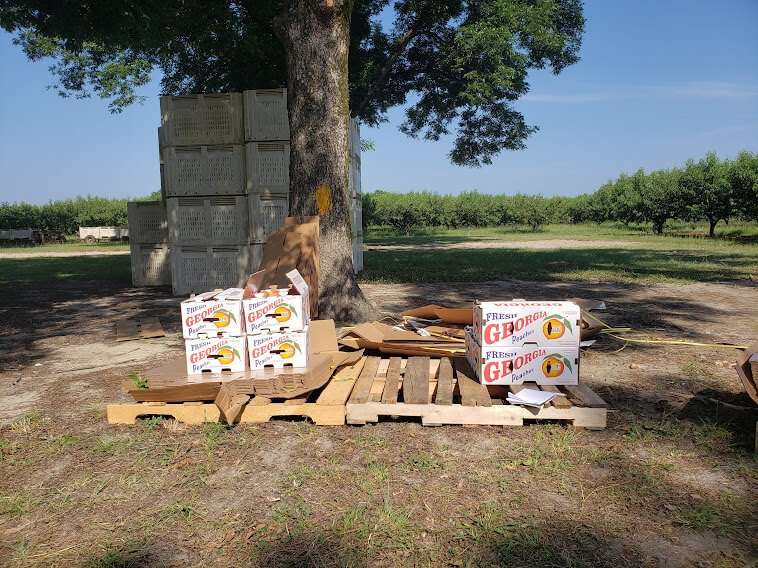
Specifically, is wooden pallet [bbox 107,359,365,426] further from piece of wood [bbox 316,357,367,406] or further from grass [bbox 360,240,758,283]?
grass [bbox 360,240,758,283]

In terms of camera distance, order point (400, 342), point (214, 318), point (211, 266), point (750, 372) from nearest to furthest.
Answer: point (750, 372) → point (214, 318) → point (400, 342) → point (211, 266)

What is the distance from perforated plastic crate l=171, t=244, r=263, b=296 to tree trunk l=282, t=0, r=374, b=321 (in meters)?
3.05

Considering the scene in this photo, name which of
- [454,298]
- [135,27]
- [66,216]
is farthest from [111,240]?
[454,298]

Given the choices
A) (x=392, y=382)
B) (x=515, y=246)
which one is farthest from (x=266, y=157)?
(x=515, y=246)

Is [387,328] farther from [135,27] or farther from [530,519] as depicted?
[135,27]

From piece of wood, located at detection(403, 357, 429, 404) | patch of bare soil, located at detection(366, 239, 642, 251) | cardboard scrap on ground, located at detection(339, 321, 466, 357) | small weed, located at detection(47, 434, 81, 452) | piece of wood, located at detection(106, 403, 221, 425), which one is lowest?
small weed, located at detection(47, 434, 81, 452)

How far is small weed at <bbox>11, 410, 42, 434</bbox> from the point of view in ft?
12.1

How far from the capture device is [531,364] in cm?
395

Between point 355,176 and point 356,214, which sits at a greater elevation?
point 355,176

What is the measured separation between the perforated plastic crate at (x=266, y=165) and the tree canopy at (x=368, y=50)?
4012 mm

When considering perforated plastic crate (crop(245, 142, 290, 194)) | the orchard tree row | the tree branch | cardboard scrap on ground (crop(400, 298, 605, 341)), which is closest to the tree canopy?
the tree branch

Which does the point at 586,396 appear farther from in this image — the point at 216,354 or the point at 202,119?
the point at 202,119

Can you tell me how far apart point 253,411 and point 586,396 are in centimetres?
231

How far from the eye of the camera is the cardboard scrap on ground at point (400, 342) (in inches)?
196
